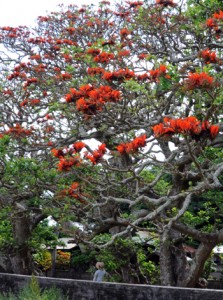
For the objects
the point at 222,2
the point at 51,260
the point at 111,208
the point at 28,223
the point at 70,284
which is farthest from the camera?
the point at 51,260

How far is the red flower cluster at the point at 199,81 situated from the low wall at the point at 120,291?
216 cm

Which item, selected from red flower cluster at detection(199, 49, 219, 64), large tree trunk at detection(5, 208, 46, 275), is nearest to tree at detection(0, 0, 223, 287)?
red flower cluster at detection(199, 49, 219, 64)

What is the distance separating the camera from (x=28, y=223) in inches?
473

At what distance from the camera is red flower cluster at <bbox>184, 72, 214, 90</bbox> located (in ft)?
18.0

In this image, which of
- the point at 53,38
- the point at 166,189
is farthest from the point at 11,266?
the point at 53,38

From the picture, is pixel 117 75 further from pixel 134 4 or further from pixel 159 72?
pixel 134 4

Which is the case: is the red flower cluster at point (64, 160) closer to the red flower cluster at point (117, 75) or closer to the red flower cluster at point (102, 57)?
the red flower cluster at point (117, 75)

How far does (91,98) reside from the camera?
670 cm

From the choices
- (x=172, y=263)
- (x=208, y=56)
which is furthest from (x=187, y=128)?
(x=172, y=263)

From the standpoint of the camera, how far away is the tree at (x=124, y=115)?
7.11 meters

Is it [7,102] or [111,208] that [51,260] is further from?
[111,208]

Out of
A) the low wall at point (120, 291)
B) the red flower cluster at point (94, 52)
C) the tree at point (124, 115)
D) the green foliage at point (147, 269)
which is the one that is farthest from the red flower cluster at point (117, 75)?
the green foliage at point (147, 269)

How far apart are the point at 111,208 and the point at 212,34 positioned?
3662 mm

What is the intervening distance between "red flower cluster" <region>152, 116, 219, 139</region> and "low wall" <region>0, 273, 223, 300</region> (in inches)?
67.2
